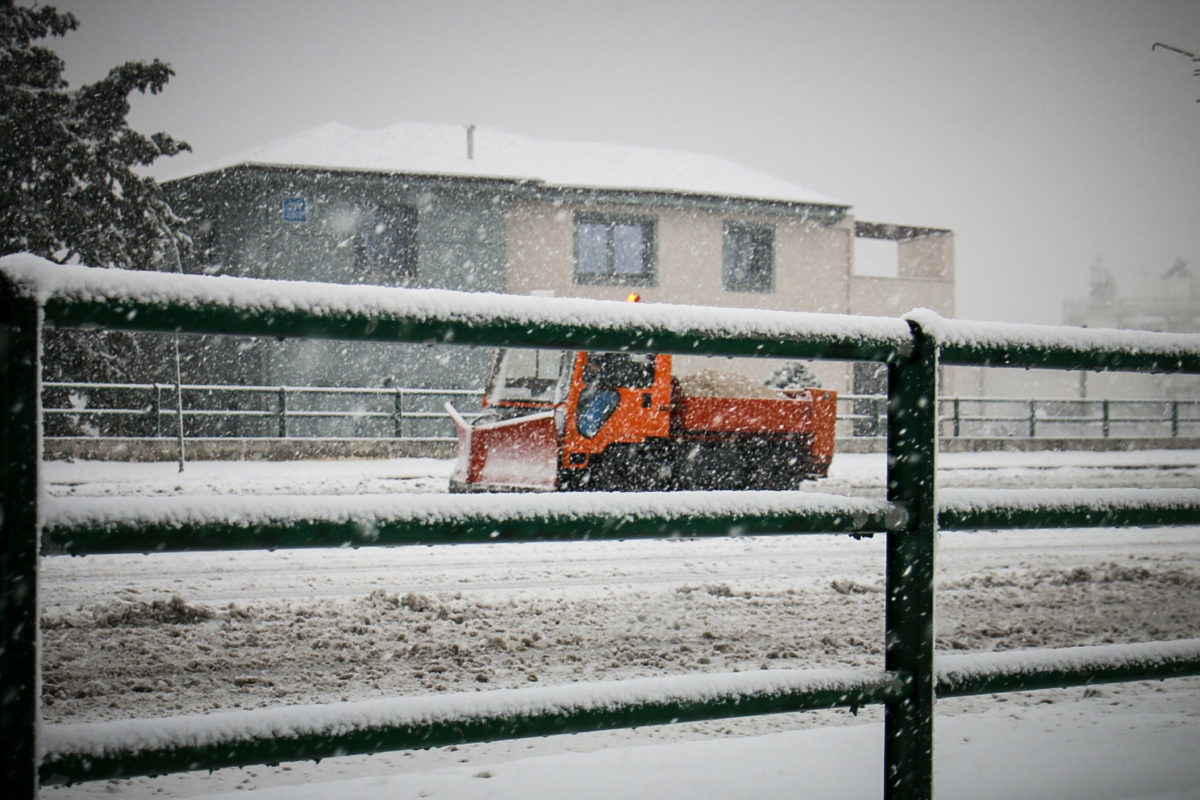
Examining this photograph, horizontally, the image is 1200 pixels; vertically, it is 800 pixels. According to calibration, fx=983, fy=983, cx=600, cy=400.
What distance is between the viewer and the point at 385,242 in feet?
78.5

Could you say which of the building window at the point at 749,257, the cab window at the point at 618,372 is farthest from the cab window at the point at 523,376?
the building window at the point at 749,257

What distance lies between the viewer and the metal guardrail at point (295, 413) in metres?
18.0

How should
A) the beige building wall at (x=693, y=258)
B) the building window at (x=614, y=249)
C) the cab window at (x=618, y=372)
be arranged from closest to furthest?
the cab window at (x=618, y=372) → the beige building wall at (x=693, y=258) → the building window at (x=614, y=249)

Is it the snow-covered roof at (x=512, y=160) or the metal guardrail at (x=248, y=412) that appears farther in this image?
the snow-covered roof at (x=512, y=160)

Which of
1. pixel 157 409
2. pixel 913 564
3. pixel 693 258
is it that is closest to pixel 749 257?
pixel 693 258

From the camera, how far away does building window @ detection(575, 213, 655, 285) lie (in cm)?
2589

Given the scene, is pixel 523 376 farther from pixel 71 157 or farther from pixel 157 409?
pixel 71 157

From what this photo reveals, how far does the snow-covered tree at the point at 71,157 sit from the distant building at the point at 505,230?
7.83 ft

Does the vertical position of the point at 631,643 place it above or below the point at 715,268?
below

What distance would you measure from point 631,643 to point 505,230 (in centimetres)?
2078

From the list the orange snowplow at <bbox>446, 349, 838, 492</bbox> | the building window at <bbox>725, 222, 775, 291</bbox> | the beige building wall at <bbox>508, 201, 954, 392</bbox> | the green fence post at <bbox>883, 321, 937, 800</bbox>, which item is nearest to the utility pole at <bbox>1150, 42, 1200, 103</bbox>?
the orange snowplow at <bbox>446, 349, 838, 492</bbox>

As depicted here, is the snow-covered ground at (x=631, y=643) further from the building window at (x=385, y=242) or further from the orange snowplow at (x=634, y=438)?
the building window at (x=385, y=242)

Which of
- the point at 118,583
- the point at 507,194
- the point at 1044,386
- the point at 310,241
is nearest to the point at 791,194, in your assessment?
the point at 507,194

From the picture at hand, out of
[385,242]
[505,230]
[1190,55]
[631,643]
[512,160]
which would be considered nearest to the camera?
[631,643]
